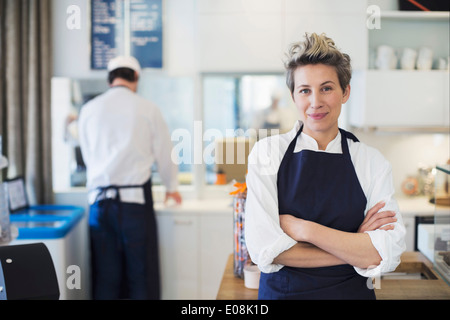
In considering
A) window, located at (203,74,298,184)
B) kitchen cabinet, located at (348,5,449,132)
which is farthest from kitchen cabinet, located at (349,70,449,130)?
window, located at (203,74,298,184)

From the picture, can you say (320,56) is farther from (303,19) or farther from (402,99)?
(402,99)

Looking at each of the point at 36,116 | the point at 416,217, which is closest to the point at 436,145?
the point at 416,217

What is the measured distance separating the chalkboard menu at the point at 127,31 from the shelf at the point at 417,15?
158 centimetres

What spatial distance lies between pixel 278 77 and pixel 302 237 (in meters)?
1.82

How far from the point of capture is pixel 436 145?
1.80 metres

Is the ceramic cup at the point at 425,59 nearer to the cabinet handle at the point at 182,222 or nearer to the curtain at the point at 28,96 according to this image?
the cabinet handle at the point at 182,222

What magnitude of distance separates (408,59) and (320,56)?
1095 mm

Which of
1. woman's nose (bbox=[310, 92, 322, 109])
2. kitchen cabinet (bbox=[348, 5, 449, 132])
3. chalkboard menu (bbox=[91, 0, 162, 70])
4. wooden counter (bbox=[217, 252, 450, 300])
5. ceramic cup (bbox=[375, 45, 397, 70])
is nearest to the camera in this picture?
woman's nose (bbox=[310, 92, 322, 109])

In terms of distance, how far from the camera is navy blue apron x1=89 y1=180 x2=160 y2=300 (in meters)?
2.39

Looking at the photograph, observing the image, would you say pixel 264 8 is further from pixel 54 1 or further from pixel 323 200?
pixel 54 1

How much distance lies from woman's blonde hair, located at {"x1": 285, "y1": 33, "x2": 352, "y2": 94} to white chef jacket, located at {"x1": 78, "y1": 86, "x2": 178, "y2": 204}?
1423mm

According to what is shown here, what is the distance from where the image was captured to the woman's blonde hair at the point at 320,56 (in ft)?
3.16

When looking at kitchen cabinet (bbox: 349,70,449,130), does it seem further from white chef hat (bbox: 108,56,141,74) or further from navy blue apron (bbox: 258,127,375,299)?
white chef hat (bbox: 108,56,141,74)

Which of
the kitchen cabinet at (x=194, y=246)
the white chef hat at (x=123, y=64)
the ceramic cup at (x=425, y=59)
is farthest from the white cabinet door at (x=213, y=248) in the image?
the ceramic cup at (x=425, y=59)
